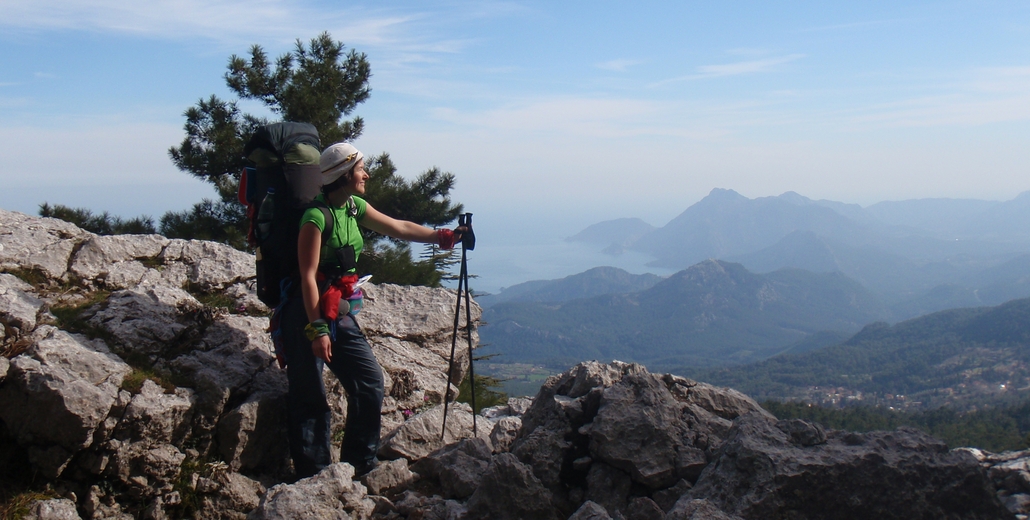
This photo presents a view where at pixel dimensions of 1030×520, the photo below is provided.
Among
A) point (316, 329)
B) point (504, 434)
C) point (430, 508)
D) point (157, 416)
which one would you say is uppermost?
point (316, 329)

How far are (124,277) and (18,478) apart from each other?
2.88m

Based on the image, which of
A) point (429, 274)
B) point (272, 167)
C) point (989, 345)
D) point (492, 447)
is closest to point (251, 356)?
point (272, 167)

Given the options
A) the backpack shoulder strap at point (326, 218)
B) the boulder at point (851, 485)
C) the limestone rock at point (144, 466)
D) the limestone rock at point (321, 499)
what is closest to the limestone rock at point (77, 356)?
the limestone rock at point (144, 466)

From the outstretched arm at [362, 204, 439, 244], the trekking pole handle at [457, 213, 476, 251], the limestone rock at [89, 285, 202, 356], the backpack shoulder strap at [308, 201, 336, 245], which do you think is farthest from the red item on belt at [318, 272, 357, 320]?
the limestone rock at [89, 285, 202, 356]

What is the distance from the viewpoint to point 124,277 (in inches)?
299

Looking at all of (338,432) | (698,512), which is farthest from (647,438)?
(338,432)

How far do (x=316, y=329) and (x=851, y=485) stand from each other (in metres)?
4.22

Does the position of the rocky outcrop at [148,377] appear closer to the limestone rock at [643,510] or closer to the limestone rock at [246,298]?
the limestone rock at [246,298]

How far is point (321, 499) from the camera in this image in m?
5.15

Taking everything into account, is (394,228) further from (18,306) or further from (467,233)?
(18,306)

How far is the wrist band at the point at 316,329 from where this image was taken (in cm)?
536

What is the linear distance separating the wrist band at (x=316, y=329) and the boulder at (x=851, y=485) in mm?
3022

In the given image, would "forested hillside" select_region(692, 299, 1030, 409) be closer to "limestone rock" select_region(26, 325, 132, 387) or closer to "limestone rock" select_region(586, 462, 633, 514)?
"limestone rock" select_region(586, 462, 633, 514)

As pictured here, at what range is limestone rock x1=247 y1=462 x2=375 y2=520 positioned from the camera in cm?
495
